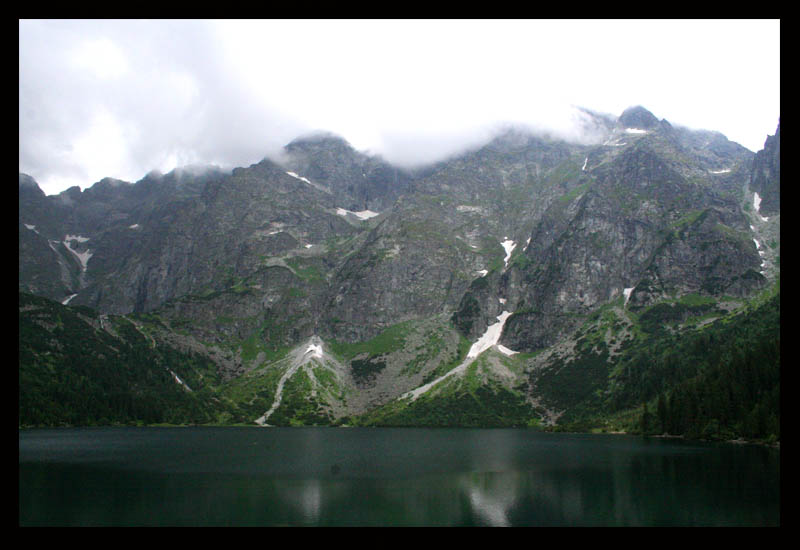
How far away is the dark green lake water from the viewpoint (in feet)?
160

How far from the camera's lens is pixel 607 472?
7850 cm

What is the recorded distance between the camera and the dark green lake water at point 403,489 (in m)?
48.8

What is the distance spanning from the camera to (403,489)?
2596 inches

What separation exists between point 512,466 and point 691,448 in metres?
40.0

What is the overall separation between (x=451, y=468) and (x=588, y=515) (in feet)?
132
